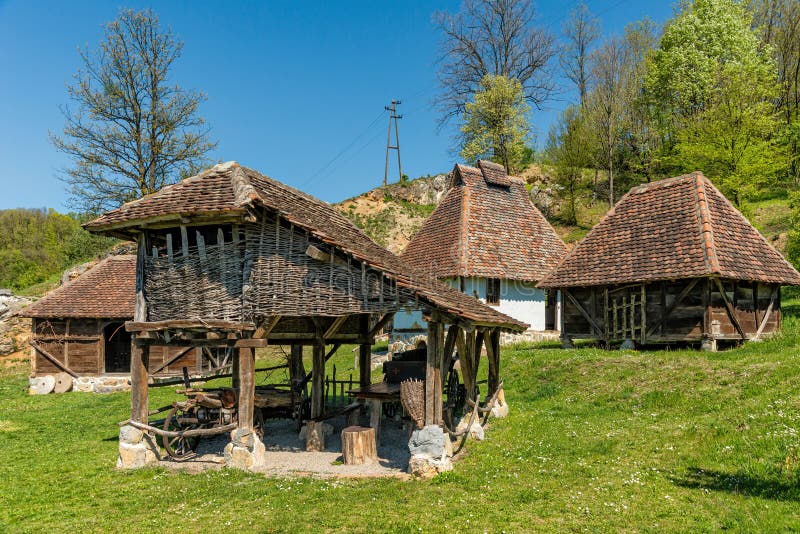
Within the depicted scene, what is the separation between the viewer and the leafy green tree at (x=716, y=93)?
90.3 ft

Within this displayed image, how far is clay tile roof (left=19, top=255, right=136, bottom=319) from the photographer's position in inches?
942

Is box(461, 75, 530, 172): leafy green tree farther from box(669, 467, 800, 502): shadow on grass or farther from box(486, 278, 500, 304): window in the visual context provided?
box(669, 467, 800, 502): shadow on grass

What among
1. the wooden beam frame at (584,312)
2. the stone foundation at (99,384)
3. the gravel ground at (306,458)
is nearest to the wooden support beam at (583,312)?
the wooden beam frame at (584,312)

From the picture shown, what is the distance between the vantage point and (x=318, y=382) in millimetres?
13117

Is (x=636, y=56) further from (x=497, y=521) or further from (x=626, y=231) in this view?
(x=497, y=521)

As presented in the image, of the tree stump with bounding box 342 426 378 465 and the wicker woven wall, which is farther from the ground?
the wicker woven wall

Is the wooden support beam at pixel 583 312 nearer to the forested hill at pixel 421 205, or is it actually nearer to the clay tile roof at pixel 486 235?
the clay tile roof at pixel 486 235

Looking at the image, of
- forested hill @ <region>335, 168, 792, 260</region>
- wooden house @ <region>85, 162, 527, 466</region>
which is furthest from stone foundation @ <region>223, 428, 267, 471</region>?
forested hill @ <region>335, 168, 792, 260</region>

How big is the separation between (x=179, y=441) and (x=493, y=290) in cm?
1527

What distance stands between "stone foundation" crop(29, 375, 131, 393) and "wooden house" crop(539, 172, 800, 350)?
59.6 feet

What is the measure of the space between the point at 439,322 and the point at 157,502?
18.1ft

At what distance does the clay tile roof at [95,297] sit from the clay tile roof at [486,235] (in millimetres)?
12956

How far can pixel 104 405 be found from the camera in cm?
1952

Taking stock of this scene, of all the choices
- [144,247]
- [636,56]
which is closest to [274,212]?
[144,247]
